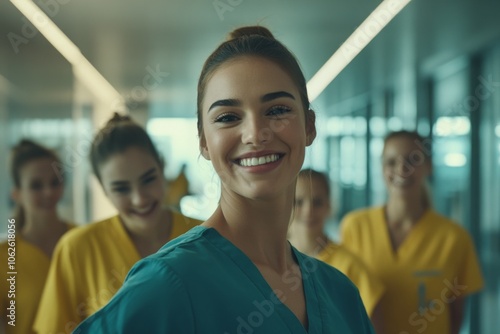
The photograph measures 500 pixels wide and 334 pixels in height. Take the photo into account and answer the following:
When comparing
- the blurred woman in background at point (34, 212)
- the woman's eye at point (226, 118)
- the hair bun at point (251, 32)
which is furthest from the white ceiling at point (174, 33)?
the woman's eye at point (226, 118)

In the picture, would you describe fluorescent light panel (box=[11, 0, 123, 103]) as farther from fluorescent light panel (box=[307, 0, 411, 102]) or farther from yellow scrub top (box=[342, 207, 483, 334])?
yellow scrub top (box=[342, 207, 483, 334])

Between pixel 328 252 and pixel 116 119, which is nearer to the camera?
pixel 116 119

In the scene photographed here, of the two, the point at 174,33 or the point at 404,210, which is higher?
the point at 174,33

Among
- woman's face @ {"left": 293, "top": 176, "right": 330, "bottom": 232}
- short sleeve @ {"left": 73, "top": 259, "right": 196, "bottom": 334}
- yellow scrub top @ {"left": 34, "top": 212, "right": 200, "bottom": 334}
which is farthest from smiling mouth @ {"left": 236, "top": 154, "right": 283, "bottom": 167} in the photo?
woman's face @ {"left": 293, "top": 176, "right": 330, "bottom": 232}

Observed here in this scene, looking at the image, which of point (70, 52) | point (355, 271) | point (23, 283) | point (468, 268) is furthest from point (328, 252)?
point (70, 52)

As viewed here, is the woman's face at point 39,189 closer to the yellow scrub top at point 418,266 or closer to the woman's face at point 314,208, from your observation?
the woman's face at point 314,208

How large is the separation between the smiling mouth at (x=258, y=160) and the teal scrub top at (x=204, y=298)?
0.06m

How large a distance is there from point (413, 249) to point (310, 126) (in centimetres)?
88

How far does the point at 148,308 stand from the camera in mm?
419

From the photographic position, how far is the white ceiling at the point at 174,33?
5.56 ft

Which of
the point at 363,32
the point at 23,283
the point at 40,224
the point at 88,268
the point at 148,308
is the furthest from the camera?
the point at 363,32

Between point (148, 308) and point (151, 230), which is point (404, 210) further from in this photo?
point (148, 308)

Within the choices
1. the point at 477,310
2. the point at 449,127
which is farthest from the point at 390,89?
the point at 477,310

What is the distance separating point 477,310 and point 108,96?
179 centimetres
